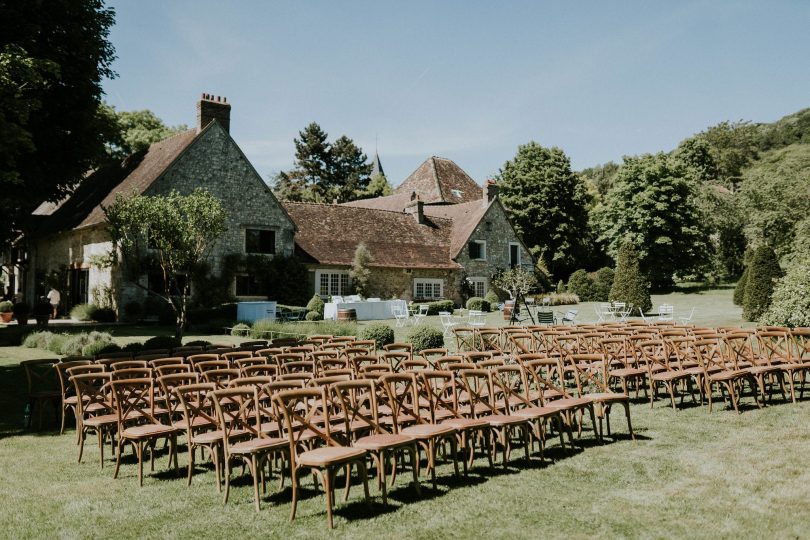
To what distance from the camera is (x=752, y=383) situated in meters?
9.27

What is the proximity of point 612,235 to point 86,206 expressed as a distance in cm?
3377

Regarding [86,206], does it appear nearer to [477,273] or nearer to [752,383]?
[477,273]

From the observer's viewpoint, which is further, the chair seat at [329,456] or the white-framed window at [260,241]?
the white-framed window at [260,241]

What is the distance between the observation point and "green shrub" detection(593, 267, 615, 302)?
37.5m

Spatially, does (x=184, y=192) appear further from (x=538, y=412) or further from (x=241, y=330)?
(x=538, y=412)

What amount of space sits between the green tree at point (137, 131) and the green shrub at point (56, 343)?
82.0 ft

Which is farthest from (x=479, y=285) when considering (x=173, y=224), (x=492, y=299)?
(x=173, y=224)

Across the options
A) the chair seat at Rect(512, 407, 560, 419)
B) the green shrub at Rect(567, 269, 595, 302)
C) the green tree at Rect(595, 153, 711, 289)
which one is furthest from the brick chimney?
the green tree at Rect(595, 153, 711, 289)

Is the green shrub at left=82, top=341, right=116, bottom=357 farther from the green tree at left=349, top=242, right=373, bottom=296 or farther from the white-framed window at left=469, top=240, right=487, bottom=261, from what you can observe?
the white-framed window at left=469, top=240, right=487, bottom=261

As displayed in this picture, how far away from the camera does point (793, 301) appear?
51.0ft

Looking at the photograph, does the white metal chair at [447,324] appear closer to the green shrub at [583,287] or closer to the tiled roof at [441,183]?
the green shrub at [583,287]

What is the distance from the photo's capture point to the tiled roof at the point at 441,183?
46.6 metres

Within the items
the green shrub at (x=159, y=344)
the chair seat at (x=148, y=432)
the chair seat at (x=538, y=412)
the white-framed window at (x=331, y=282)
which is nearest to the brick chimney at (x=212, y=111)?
the white-framed window at (x=331, y=282)

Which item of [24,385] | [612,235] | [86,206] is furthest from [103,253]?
[612,235]
